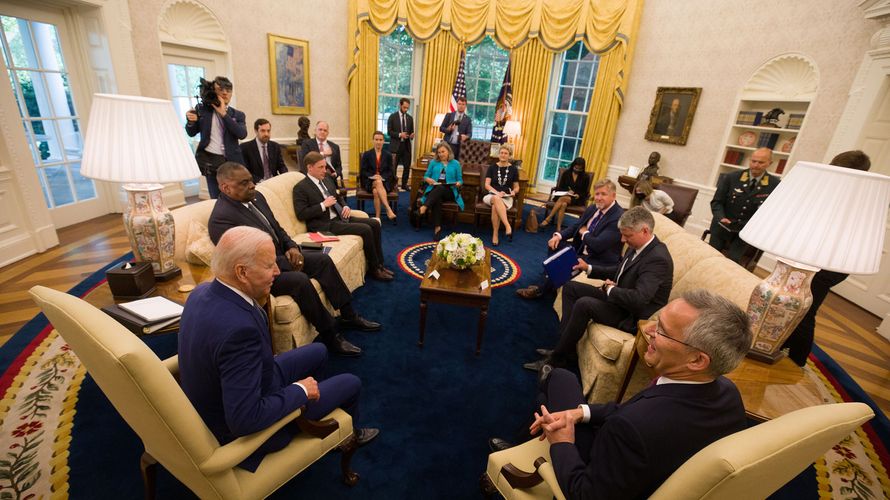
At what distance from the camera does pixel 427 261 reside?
4363 mm

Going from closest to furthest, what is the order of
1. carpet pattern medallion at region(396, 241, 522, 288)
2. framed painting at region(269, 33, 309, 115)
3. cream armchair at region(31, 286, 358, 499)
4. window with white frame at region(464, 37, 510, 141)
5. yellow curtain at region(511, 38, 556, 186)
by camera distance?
1. cream armchair at region(31, 286, 358, 499)
2. carpet pattern medallion at region(396, 241, 522, 288)
3. framed painting at region(269, 33, 309, 115)
4. yellow curtain at region(511, 38, 556, 186)
5. window with white frame at region(464, 37, 510, 141)

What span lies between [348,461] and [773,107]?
6.91m

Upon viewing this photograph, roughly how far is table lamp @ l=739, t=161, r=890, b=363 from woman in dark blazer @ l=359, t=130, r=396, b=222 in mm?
4296

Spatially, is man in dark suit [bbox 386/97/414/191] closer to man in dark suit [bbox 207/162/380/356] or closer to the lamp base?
man in dark suit [bbox 207/162/380/356]

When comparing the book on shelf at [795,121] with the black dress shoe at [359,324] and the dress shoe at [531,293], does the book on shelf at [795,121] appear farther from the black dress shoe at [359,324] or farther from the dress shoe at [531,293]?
the black dress shoe at [359,324]

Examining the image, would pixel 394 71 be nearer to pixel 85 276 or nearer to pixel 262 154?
pixel 262 154

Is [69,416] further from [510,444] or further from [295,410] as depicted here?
[510,444]

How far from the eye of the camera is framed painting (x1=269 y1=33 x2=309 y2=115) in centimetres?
618

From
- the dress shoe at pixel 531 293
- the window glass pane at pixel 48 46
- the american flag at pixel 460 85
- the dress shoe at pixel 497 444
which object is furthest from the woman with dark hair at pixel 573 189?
the window glass pane at pixel 48 46

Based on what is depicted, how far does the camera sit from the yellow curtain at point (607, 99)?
256 inches

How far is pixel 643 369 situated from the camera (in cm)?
230

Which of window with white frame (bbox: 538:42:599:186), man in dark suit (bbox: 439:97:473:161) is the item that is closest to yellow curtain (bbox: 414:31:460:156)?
man in dark suit (bbox: 439:97:473:161)

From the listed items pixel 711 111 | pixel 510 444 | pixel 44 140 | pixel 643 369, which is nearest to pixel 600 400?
pixel 643 369

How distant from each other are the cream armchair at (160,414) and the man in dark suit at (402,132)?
19.8ft
